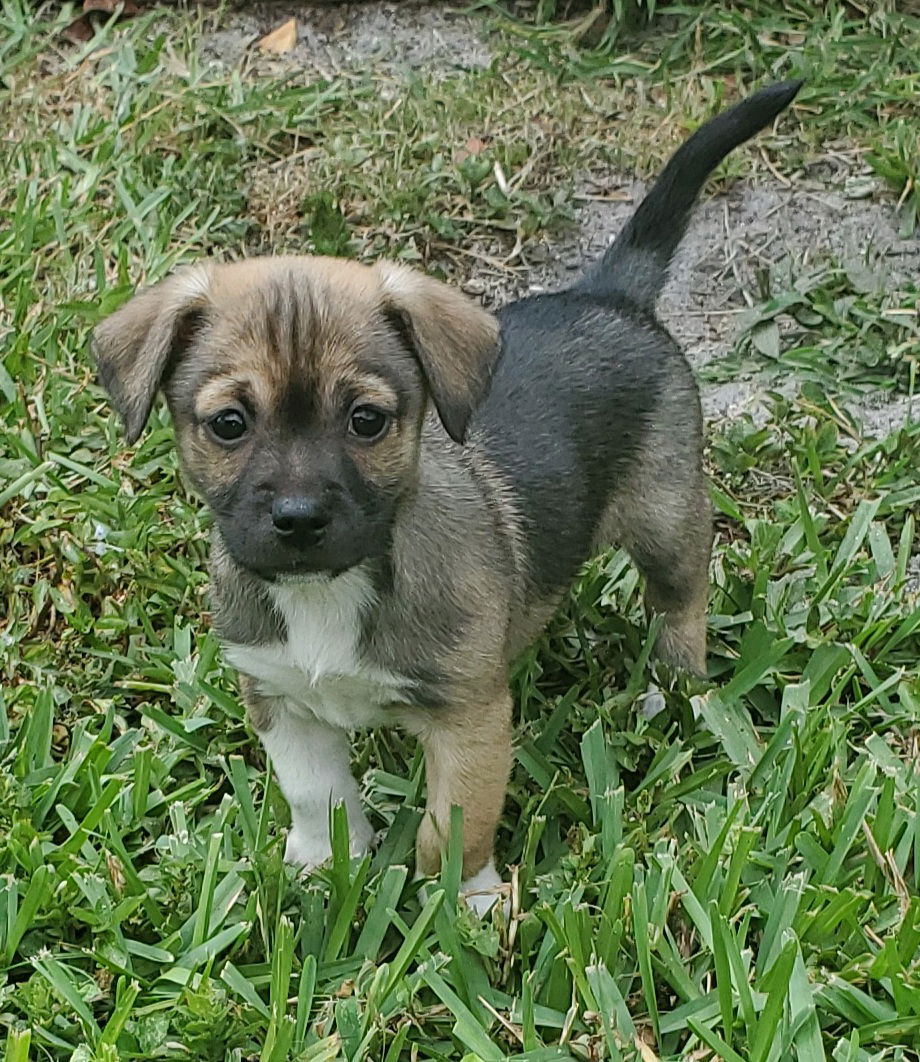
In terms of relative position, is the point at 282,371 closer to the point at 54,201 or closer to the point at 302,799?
the point at 302,799

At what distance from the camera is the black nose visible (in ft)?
8.82

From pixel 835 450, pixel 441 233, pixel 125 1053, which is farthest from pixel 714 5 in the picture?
pixel 125 1053

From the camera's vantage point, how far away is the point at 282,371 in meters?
2.79

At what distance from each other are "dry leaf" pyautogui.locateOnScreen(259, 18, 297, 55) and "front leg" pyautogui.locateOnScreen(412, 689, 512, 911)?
172 inches

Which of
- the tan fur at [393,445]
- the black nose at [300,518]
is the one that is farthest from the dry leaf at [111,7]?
the black nose at [300,518]

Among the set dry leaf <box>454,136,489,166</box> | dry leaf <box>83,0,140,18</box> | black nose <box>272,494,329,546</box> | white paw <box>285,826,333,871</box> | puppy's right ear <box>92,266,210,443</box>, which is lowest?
white paw <box>285,826,333,871</box>

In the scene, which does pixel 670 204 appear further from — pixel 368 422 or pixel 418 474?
pixel 368 422

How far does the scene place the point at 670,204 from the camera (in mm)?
3955

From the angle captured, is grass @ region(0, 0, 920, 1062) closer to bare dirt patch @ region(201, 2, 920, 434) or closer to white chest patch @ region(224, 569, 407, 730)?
bare dirt patch @ region(201, 2, 920, 434)

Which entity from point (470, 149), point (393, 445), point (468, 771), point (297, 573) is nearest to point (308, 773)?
point (468, 771)

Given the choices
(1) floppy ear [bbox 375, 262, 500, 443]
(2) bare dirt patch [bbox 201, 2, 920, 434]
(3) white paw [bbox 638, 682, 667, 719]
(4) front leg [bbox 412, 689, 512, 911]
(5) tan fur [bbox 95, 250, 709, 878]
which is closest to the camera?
(5) tan fur [bbox 95, 250, 709, 878]

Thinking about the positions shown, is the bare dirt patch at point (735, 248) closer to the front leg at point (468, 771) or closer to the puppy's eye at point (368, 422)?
the front leg at point (468, 771)

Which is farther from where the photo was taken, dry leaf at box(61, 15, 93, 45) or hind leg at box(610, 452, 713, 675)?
dry leaf at box(61, 15, 93, 45)

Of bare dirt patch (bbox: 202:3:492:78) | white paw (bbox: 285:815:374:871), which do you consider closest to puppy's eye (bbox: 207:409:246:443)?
white paw (bbox: 285:815:374:871)
